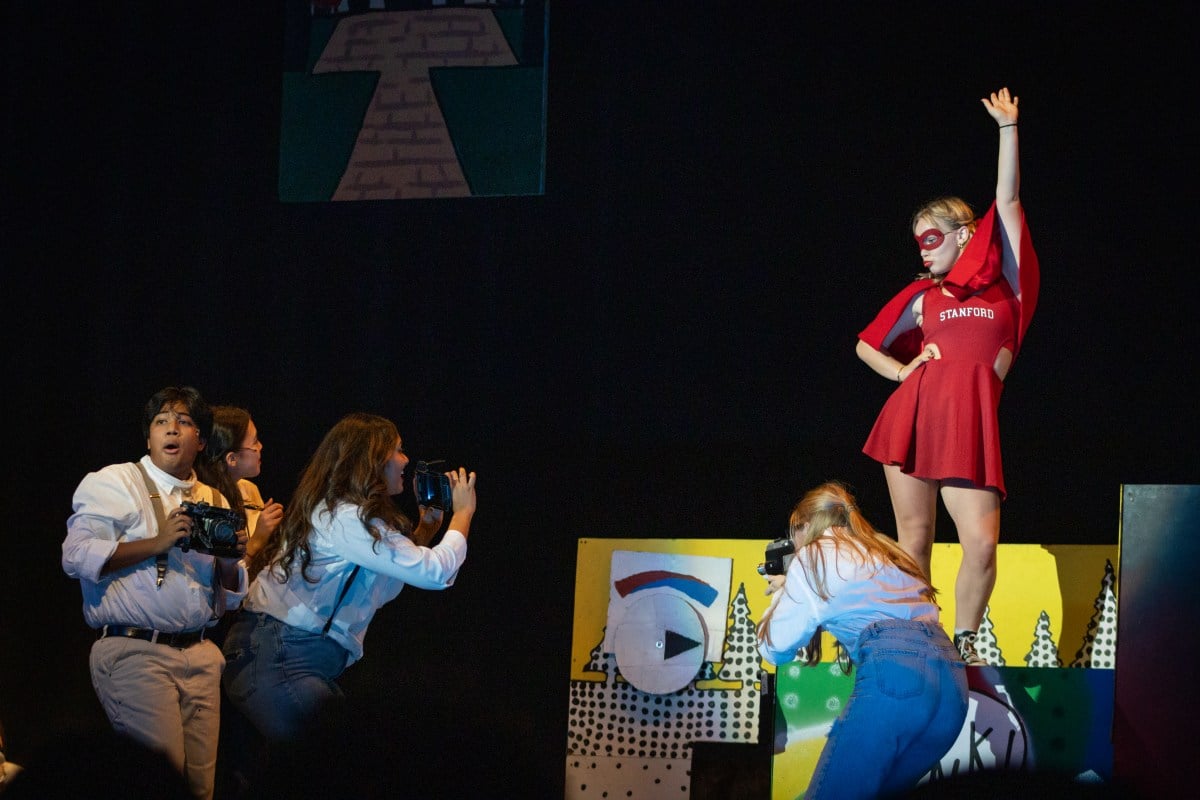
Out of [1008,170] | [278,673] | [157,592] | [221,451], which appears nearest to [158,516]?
[157,592]

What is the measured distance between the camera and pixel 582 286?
15.7ft

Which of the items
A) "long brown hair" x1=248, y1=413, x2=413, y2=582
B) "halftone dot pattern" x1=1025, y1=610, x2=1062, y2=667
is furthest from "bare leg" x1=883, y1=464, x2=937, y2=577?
"long brown hair" x1=248, y1=413, x2=413, y2=582

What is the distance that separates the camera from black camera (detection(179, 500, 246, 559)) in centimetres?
348

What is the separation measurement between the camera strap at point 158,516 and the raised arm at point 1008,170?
8.25 ft

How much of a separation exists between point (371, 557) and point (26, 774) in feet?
4.18

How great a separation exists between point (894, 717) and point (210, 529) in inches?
72.0

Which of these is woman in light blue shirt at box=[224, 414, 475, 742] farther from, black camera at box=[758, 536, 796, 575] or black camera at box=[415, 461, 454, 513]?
black camera at box=[758, 536, 796, 575]

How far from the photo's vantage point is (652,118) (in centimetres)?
481

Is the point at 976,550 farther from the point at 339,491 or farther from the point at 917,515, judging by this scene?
the point at 339,491

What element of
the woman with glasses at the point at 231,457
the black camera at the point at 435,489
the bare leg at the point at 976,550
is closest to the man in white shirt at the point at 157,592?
the woman with glasses at the point at 231,457

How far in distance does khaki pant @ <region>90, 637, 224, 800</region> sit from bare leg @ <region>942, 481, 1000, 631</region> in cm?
214

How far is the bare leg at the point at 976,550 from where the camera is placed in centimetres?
376

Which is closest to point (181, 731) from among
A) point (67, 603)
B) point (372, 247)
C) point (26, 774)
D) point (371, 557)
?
point (371, 557)

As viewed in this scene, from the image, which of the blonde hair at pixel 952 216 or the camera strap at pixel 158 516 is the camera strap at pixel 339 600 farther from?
the blonde hair at pixel 952 216
